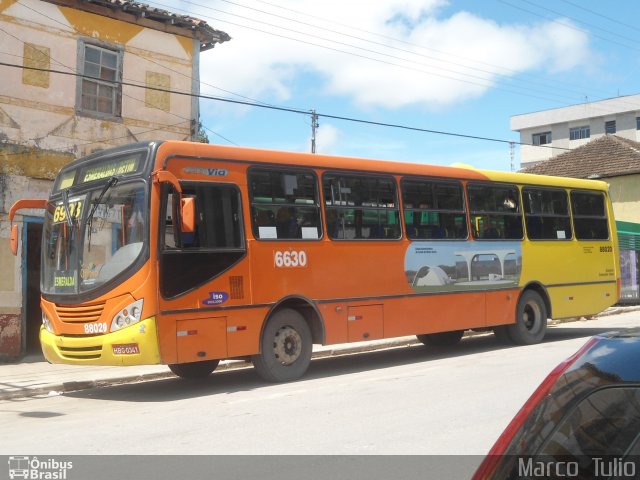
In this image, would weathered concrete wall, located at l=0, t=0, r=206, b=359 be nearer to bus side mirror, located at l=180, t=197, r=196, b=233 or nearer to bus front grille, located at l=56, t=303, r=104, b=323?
bus front grille, located at l=56, t=303, r=104, b=323

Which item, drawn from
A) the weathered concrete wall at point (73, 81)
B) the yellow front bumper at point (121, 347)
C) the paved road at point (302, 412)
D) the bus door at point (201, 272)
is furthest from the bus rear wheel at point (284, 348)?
the weathered concrete wall at point (73, 81)

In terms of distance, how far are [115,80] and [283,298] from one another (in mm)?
8203

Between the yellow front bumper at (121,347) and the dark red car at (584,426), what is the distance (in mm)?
7079

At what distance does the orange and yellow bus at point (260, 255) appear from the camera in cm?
920

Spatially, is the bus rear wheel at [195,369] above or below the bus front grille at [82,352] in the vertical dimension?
below

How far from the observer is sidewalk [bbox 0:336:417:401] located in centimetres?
1089

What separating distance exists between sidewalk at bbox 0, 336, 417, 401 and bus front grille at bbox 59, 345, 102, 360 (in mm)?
1524

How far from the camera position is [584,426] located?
7.11 feet

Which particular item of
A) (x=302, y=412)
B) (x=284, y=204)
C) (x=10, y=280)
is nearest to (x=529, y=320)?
(x=284, y=204)

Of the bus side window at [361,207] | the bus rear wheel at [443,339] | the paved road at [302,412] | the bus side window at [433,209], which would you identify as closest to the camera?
the paved road at [302,412]

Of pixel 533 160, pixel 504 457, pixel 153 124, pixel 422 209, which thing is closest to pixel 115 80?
pixel 153 124

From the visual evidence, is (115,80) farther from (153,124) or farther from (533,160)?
(533,160)

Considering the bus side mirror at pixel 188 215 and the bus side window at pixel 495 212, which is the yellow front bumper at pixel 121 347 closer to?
the bus side mirror at pixel 188 215

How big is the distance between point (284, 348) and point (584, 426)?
846 centimetres
